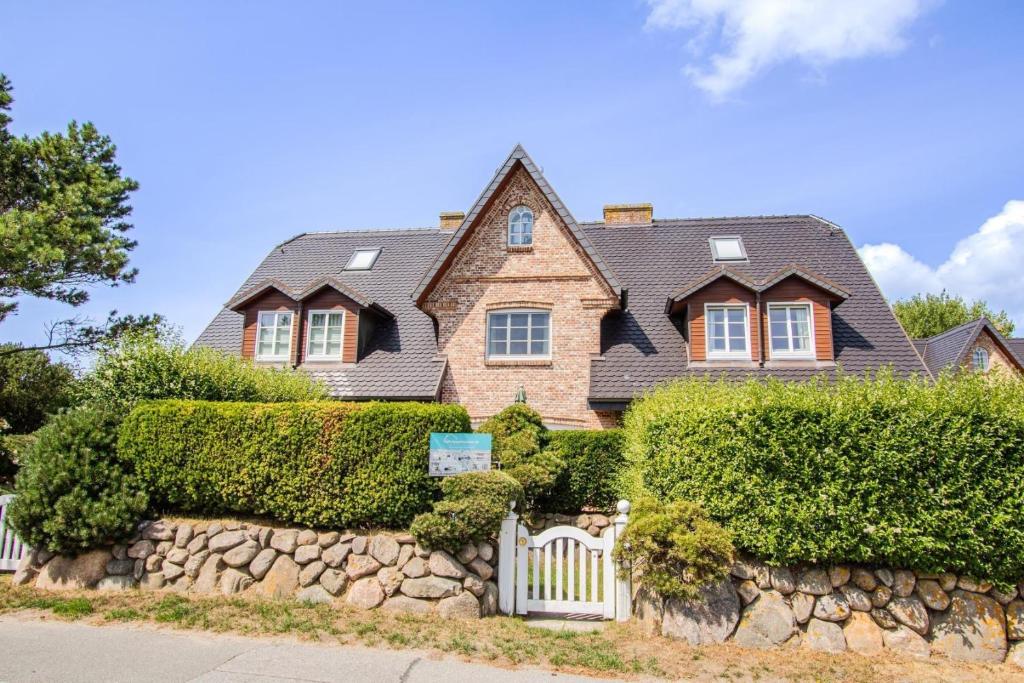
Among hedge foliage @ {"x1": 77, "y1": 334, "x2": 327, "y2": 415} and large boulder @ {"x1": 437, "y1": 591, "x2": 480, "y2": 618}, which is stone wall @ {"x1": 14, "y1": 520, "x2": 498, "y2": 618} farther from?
hedge foliage @ {"x1": 77, "y1": 334, "x2": 327, "y2": 415}

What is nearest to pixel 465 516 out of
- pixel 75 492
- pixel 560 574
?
pixel 560 574

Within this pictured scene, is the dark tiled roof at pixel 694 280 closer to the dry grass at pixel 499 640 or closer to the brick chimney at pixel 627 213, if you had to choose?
the brick chimney at pixel 627 213

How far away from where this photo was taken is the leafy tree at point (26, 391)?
1609 centimetres

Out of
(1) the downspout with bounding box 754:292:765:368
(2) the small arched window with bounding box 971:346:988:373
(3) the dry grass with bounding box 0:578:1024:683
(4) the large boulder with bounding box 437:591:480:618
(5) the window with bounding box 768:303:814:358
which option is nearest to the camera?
(3) the dry grass with bounding box 0:578:1024:683

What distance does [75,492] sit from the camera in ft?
30.8

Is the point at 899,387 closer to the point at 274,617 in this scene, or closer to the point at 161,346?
the point at 274,617

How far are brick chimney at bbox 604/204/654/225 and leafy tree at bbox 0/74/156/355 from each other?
15.1 metres

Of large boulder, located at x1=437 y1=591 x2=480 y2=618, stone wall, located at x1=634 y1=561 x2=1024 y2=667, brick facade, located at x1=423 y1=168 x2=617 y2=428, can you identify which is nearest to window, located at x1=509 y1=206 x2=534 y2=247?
brick facade, located at x1=423 y1=168 x2=617 y2=428

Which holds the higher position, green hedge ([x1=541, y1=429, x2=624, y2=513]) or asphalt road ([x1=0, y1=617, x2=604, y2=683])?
green hedge ([x1=541, y1=429, x2=624, y2=513])

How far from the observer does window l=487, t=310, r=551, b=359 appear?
16.5m

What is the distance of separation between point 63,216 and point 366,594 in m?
14.1

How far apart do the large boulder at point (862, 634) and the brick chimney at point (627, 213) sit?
15552 millimetres

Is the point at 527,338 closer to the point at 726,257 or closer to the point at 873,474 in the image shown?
the point at 726,257

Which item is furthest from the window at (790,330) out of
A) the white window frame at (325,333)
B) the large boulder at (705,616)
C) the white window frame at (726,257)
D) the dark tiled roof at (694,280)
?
the white window frame at (325,333)
